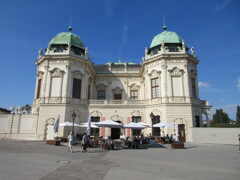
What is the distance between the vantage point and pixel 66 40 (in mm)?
30828

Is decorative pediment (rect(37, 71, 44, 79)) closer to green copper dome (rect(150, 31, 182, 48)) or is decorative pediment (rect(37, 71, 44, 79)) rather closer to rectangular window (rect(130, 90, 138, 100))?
rectangular window (rect(130, 90, 138, 100))

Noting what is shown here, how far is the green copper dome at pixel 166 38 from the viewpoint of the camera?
30.4 metres

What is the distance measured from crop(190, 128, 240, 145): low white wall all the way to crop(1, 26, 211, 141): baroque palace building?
107cm

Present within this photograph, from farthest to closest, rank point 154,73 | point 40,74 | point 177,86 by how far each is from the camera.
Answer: point 40,74 < point 154,73 < point 177,86

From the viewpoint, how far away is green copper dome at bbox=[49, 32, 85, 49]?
100 feet

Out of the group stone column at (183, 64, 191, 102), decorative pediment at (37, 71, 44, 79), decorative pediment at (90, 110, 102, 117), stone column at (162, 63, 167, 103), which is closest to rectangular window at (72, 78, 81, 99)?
decorative pediment at (90, 110, 102, 117)

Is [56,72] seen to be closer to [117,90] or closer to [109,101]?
[109,101]

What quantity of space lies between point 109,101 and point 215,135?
16.9 m

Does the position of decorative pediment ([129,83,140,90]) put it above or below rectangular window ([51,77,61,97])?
above

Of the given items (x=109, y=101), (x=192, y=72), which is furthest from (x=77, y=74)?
(x=192, y=72)

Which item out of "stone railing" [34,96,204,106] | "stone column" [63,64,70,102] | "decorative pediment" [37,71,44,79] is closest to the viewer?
"stone railing" [34,96,204,106]

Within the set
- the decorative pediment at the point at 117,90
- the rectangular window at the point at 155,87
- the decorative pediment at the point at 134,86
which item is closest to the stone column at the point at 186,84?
the rectangular window at the point at 155,87

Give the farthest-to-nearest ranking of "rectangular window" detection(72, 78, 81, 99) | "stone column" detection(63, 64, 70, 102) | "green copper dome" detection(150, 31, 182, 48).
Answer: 1. "green copper dome" detection(150, 31, 182, 48)
2. "rectangular window" detection(72, 78, 81, 99)
3. "stone column" detection(63, 64, 70, 102)

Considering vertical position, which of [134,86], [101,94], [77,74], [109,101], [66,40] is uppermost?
[66,40]
